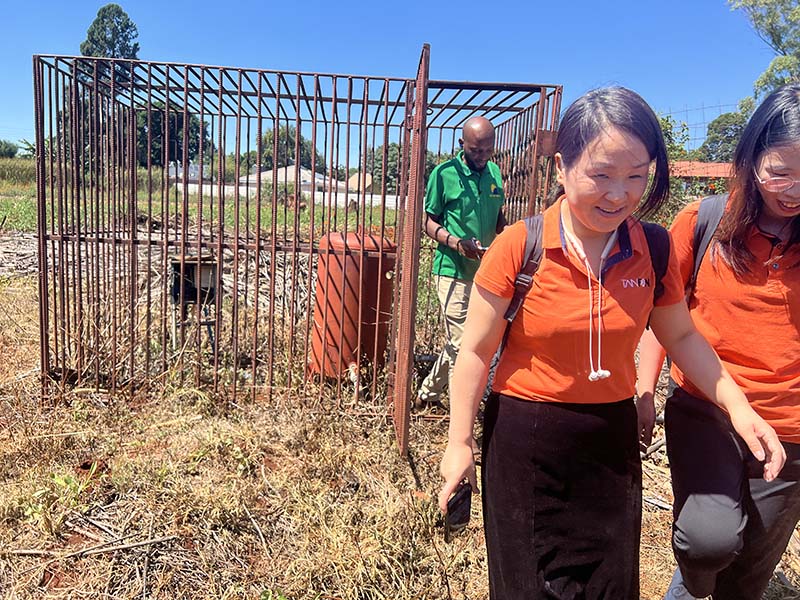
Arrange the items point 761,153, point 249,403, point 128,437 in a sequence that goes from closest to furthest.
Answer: point 761,153 → point 128,437 → point 249,403

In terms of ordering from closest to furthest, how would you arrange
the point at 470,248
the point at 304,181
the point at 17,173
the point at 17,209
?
the point at 470,248, the point at 304,181, the point at 17,209, the point at 17,173

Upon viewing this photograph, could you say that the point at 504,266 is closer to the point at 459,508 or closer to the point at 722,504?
the point at 459,508

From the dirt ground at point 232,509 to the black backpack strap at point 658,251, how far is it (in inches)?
58.5

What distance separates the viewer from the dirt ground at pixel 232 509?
2.54 meters

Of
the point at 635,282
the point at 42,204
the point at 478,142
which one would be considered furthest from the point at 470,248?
the point at 42,204

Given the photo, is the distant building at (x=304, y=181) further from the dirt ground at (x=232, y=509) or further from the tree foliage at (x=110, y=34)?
the tree foliage at (x=110, y=34)

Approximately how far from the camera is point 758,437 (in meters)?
1.63

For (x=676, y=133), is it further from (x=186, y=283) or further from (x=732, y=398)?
(x=732, y=398)

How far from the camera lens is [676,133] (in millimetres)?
10750

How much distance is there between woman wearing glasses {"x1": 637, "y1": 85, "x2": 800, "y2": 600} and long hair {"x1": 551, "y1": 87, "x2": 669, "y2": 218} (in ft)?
1.56

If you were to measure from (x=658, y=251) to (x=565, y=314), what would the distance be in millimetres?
368

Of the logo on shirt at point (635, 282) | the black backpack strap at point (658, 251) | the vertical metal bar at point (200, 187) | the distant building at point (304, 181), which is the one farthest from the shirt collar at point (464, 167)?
the logo on shirt at point (635, 282)

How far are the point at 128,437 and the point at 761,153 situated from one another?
12.7 feet

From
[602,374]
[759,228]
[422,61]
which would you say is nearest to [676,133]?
[422,61]
